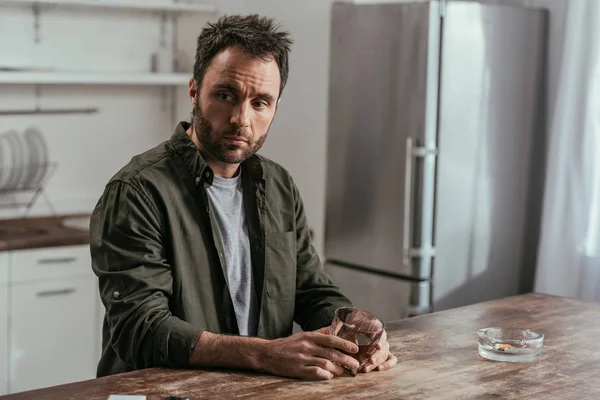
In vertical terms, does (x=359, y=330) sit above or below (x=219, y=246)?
below

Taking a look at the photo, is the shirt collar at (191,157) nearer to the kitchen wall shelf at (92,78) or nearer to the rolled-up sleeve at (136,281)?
the rolled-up sleeve at (136,281)

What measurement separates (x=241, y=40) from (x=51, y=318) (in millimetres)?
2310

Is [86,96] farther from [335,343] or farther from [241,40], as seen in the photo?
[335,343]

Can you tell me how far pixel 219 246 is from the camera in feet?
7.58

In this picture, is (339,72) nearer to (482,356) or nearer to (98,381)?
(482,356)

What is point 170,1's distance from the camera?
Result: 17.1 ft

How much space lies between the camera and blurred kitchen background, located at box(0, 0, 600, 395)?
3.89 m

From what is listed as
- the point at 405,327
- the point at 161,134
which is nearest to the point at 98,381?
the point at 405,327

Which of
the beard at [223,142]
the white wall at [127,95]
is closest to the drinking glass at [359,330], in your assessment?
the beard at [223,142]

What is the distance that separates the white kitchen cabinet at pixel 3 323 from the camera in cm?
407

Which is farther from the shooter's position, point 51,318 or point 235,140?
point 51,318

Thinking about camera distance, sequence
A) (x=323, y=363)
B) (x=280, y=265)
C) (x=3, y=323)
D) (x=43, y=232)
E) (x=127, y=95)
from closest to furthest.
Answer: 1. (x=323, y=363)
2. (x=280, y=265)
3. (x=3, y=323)
4. (x=43, y=232)
5. (x=127, y=95)

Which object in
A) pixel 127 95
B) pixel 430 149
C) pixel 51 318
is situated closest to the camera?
pixel 430 149

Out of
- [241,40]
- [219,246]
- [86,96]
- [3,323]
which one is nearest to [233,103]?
[241,40]
